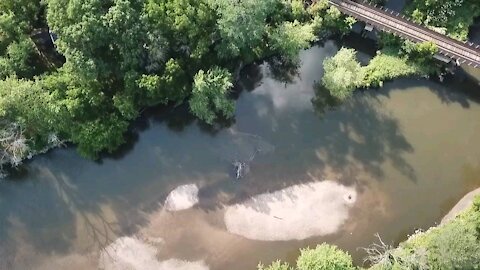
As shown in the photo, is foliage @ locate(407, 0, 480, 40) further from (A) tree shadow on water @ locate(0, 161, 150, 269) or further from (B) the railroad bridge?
(A) tree shadow on water @ locate(0, 161, 150, 269)

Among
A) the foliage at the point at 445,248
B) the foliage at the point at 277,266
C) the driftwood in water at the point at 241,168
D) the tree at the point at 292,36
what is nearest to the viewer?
the foliage at the point at 445,248

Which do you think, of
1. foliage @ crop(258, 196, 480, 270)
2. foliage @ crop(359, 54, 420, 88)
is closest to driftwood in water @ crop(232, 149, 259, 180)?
foliage @ crop(258, 196, 480, 270)

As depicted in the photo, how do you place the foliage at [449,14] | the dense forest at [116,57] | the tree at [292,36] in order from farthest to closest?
the foliage at [449,14] → the tree at [292,36] → the dense forest at [116,57]

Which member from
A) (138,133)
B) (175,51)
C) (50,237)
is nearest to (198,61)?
(175,51)

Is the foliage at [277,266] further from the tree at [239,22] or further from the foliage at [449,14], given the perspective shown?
the foliage at [449,14]

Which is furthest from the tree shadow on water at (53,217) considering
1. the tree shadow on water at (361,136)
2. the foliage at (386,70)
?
the foliage at (386,70)

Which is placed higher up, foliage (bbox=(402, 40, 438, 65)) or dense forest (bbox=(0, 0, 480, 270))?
foliage (bbox=(402, 40, 438, 65))
